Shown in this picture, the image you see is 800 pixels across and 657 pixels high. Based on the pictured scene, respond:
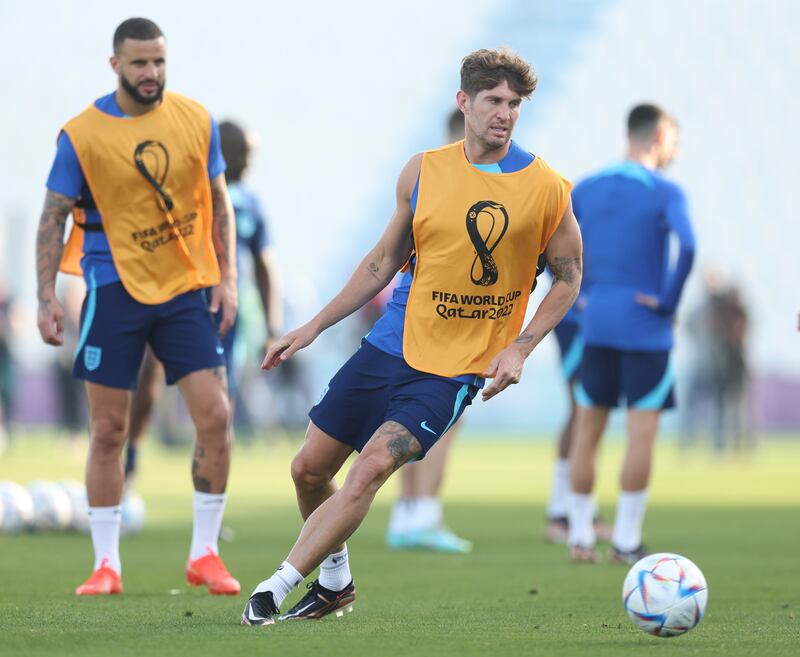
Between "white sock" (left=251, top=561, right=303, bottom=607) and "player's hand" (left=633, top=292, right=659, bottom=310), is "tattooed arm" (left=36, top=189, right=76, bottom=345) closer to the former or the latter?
"white sock" (left=251, top=561, right=303, bottom=607)

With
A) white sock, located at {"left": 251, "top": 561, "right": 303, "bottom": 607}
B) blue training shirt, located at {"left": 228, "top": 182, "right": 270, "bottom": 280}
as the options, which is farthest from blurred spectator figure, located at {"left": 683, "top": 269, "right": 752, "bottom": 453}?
white sock, located at {"left": 251, "top": 561, "right": 303, "bottom": 607}

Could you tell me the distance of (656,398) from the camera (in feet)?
29.9

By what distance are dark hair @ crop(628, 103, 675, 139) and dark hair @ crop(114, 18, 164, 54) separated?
325 cm

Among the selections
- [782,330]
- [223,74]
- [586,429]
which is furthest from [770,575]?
[223,74]

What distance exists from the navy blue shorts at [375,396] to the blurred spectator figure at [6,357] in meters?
19.6

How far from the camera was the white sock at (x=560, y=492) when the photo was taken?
1098 centimetres

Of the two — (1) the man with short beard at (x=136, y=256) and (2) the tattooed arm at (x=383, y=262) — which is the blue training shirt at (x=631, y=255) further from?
(2) the tattooed arm at (x=383, y=262)

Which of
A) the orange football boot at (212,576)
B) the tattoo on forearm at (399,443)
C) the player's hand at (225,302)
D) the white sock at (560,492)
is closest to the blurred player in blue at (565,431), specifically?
the white sock at (560,492)

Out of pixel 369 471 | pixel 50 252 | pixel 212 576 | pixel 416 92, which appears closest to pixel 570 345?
pixel 212 576

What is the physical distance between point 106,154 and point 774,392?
3102cm

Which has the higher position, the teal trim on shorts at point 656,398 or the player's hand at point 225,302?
the player's hand at point 225,302

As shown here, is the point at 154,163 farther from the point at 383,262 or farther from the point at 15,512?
the point at 15,512

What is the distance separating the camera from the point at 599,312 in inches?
364

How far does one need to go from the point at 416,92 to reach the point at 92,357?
137 feet
